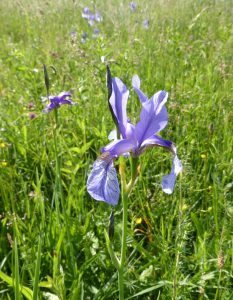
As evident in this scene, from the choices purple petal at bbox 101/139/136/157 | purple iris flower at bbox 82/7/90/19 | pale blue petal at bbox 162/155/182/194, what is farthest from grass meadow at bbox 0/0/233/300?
purple iris flower at bbox 82/7/90/19

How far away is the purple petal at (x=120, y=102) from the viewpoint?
850mm

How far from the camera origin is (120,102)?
853 millimetres

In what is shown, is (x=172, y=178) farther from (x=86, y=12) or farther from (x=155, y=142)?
(x=86, y=12)

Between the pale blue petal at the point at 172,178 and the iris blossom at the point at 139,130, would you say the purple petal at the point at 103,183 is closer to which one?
the iris blossom at the point at 139,130

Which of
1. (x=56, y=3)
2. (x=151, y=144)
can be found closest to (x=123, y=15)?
(x=56, y=3)

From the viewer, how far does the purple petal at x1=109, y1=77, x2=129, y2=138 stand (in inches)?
33.5

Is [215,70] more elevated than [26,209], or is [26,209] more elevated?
[215,70]

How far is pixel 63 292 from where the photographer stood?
1.07 metres

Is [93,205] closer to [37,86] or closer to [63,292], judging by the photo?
[63,292]

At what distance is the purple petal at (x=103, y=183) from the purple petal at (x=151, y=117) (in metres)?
0.11

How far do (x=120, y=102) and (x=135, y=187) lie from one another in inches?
29.4

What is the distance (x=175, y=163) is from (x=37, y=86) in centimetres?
201

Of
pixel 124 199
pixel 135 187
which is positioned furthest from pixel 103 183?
pixel 135 187

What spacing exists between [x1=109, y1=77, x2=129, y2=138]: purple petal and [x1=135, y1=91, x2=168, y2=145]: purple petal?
0.11ft
